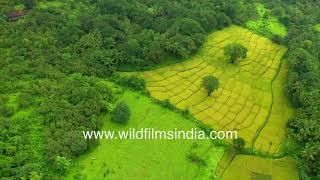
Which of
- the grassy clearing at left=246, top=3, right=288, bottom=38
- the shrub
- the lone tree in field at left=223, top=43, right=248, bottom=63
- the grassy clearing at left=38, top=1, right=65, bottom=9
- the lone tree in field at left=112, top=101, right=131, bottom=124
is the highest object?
the grassy clearing at left=38, top=1, right=65, bottom=9

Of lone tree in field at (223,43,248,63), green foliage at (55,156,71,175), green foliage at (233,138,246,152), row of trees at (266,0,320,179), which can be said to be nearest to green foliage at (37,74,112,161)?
green foliage at (55,156,71,175)

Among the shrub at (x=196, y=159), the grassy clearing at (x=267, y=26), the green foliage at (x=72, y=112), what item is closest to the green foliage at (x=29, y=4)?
the green foliage at (x=72, y=112)

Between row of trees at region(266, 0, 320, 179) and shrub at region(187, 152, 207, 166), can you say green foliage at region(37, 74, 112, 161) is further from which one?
row of trees at region(266, 0, 320, 179)

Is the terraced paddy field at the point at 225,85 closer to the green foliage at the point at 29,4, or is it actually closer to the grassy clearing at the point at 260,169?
the grassy clearing at the point at 260,169

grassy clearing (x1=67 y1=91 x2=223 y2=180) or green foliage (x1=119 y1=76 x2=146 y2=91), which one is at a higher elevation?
green foliage (x1=119 y1=76 x2=146 y2=91)

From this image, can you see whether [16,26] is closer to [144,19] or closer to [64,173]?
[144,19]

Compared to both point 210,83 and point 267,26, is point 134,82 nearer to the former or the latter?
point 210,83

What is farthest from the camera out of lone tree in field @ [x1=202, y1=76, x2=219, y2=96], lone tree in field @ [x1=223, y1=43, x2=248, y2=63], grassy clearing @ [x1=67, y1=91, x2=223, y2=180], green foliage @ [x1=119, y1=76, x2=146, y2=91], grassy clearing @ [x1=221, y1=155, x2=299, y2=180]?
lone tree in field @ [x1=223, y1=43, x2=248, y2=63]

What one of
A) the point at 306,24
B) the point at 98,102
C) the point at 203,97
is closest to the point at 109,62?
the point at 98,102
